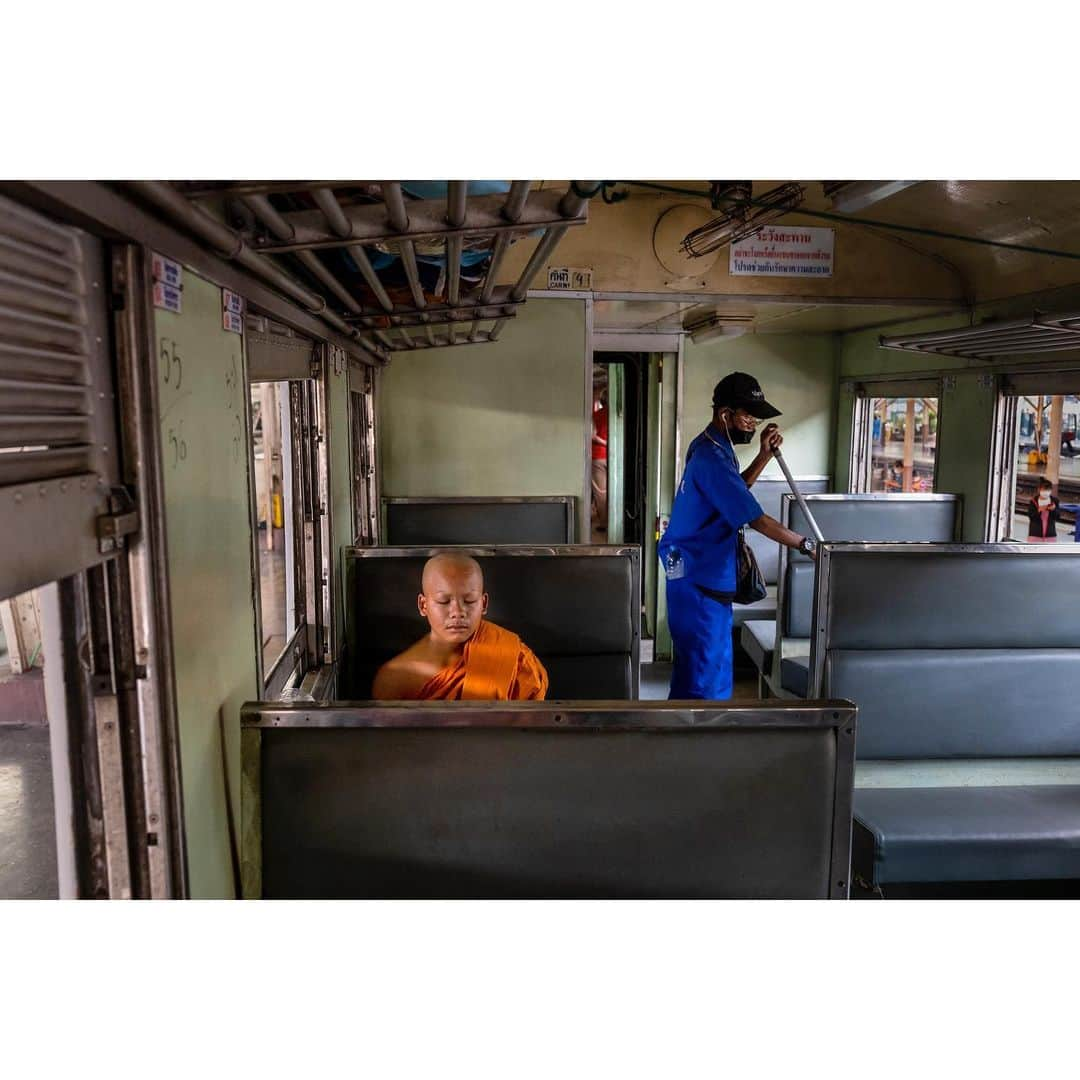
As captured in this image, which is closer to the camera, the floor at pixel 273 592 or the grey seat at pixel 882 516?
the grey seat at pixel 882 516

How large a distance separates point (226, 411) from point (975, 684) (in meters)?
2.79

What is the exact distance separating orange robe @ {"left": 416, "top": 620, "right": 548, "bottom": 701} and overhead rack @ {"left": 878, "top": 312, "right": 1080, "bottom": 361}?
8.47 ft

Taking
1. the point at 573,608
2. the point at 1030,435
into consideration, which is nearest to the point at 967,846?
the point at 573,608

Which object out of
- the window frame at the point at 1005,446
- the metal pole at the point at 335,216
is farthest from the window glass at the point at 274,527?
the window frame at the point at 1005,446

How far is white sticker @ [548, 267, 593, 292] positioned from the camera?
5469 millimetres

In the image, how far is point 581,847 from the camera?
176 centimetres

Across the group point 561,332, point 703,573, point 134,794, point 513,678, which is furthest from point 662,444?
point 134,794

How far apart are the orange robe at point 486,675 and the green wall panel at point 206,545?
679mm

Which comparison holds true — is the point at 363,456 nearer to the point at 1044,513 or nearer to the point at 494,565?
the point at 494,565

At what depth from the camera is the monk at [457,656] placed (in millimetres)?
2662

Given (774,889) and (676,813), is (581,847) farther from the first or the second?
(774,889)

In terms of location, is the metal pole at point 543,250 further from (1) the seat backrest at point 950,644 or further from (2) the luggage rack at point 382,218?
(1) the seat backrest at point 950,644

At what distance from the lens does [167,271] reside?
5.08 feet

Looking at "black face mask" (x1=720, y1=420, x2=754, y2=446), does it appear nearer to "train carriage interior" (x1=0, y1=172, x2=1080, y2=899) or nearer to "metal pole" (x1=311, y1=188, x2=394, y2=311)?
"train carriage interior" (x1=0, y1=172, x2=1080, y2=899)
